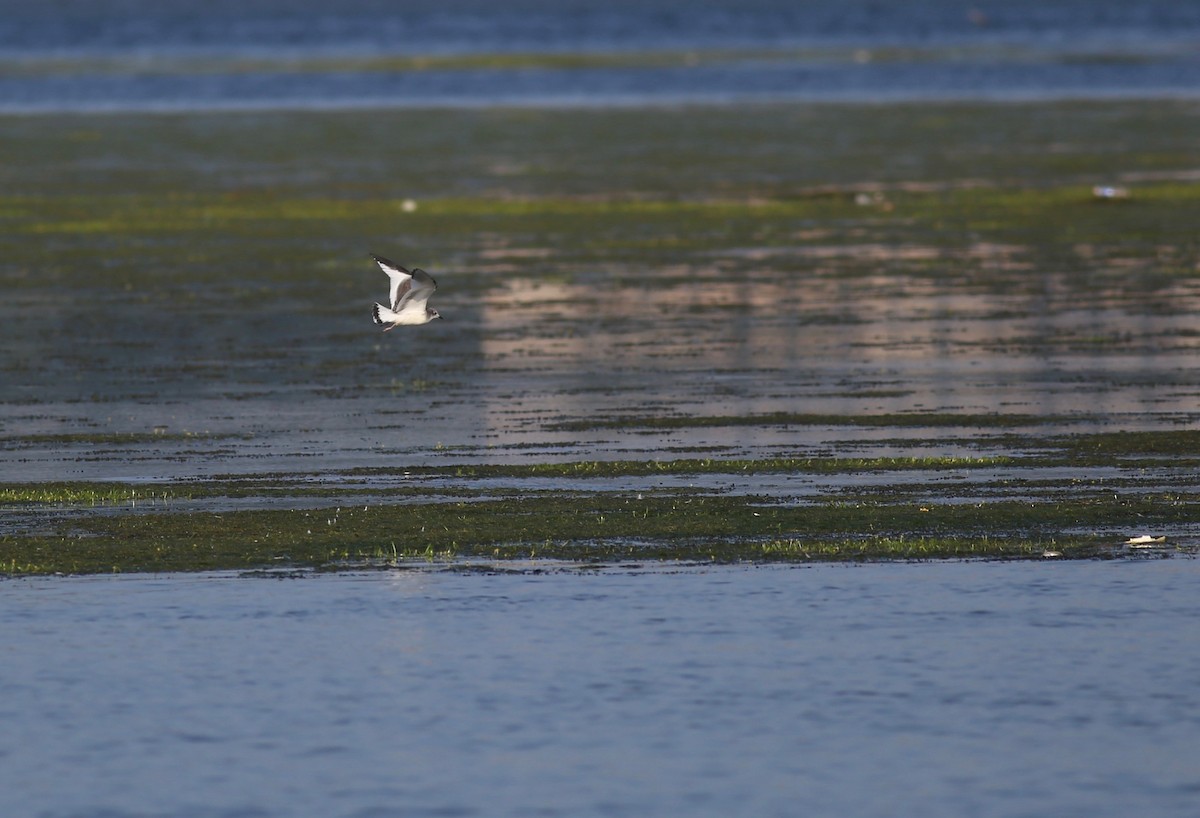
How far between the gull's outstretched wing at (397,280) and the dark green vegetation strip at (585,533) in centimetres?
220

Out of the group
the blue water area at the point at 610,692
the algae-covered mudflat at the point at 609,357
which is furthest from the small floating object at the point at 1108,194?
the blue water area at the point at 610,692

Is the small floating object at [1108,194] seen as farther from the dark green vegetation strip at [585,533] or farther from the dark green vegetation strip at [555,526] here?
the dark green vegetation strip at [585,533]

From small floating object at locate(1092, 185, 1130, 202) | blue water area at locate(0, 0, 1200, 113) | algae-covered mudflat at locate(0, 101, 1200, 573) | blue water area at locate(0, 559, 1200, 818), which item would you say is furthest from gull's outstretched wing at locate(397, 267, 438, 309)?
blue water area at locate(0, 0, 1200, 113)

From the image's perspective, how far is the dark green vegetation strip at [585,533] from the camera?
16.1m

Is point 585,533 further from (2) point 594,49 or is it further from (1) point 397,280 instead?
(2) point 594,49

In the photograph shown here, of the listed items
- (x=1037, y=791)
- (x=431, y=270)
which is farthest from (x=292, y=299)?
(x=1037, y=791)

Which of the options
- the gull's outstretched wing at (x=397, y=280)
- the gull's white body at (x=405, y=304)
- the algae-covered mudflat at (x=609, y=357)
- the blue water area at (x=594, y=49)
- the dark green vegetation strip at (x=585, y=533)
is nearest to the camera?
the dark green vegetation strip at (x=585, y=533)

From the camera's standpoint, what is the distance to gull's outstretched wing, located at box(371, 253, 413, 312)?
18.7 metres

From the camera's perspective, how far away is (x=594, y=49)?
A: 117 metres

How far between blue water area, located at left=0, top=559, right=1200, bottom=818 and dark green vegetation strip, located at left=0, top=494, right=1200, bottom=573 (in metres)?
0.36

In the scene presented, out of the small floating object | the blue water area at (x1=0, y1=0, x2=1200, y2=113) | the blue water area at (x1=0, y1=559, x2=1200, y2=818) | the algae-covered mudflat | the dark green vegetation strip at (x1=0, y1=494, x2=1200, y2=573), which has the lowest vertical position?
the blue water area at (x1=0, y1=559, x2=1200, y2=818)

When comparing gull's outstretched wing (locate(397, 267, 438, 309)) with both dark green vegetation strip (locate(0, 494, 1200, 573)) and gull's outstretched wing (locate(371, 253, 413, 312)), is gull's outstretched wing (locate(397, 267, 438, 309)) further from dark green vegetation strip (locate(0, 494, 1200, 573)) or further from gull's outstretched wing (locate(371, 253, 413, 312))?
dark green vegetation strip (locate(0, 494, 1200, 573))

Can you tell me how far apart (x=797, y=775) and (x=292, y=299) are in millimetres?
21875

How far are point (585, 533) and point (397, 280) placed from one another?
436 centimetres
